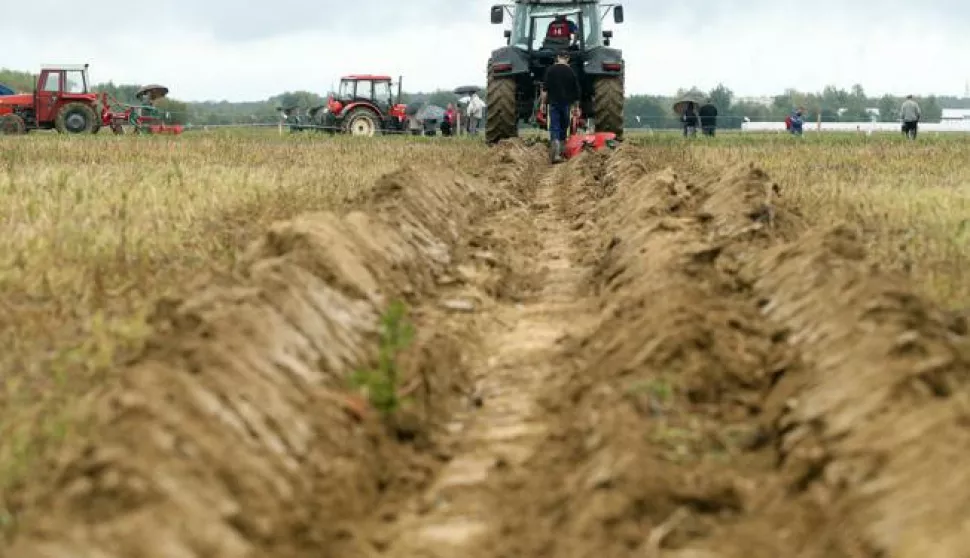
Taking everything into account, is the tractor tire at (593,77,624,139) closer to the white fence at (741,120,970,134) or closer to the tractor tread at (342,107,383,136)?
the tractor tread at (342,107,383,136)

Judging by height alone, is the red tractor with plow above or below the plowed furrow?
above

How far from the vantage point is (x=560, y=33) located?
2409 cm

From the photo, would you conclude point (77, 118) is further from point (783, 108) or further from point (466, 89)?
point (783, 108)

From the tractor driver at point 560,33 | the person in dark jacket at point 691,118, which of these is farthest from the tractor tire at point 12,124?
the person in dark jacket at point 691,118

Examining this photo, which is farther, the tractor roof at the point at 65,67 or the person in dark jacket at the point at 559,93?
the tractor roof at the point at 65,67

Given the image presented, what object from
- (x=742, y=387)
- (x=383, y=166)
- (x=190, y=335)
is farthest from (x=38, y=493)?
(x=383, y=166)

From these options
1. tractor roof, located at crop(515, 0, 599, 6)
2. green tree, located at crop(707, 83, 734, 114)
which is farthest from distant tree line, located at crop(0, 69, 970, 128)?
tractor roof, located at crop(515, 0, 599, 6)

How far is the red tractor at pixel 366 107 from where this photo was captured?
41094 millimetres

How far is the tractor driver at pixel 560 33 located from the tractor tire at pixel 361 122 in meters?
16.9

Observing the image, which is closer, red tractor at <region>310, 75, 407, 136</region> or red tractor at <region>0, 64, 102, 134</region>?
red tractor at <region>0, 64, 102, 134</region>

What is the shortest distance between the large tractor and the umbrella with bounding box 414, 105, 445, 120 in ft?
70.1

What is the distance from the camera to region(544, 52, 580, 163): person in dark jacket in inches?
818

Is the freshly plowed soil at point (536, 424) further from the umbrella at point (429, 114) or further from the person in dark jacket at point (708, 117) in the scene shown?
the umbrella at point (429, 114)

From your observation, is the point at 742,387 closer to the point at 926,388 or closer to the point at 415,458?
the point at 926,388
